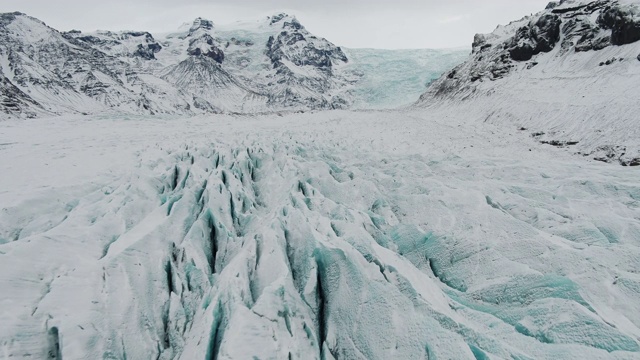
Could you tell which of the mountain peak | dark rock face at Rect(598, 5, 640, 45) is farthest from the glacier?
the mountain peak

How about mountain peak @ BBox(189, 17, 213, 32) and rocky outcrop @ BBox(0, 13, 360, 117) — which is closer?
rocky outcrop @ BBox(0, 13, 360, 117)

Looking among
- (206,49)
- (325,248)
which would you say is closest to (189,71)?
(206,49)

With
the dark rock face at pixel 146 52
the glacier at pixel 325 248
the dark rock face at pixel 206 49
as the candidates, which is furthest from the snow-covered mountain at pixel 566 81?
the dark rock face at pixel 146 52

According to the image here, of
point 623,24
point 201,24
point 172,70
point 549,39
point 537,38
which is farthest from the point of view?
point 201,24

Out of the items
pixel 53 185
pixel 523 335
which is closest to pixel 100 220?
pixel 53 185

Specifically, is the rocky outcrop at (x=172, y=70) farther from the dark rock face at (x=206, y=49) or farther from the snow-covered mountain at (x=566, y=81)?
the snow-covered mountain at (x=566, y=81)

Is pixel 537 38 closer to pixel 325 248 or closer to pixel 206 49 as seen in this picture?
pixel 325 248

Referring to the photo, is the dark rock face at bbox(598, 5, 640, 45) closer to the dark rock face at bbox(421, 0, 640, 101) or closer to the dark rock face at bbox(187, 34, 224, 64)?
the dark rock face at bbox(421, 0, 640, 101)
